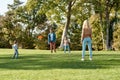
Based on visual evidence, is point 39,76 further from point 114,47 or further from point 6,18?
point 6,18

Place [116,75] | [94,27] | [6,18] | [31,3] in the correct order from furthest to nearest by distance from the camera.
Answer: [6,18]
[94,27]
[31,3]
[116,75]

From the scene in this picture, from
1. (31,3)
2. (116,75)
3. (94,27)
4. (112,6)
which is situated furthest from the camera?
(94,27)

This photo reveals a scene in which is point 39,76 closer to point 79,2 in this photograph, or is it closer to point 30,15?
point 79,2

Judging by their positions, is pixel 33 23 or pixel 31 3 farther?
pixel 33 23

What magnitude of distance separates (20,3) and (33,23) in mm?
5559

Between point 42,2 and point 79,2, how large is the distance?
528cm

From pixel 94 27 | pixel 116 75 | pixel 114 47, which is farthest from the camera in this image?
pixel 94 27

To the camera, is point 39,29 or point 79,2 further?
point 39,29

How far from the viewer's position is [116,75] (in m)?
13.1

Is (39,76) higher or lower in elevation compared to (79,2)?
lower

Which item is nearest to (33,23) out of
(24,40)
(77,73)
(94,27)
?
(24,40)

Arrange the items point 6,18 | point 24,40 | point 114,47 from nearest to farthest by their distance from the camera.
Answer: point 114,47 → point 24,40 → point 6,18

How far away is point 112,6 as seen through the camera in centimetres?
5909

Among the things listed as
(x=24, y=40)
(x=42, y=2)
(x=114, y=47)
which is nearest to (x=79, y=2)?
(x=42, y=2)
